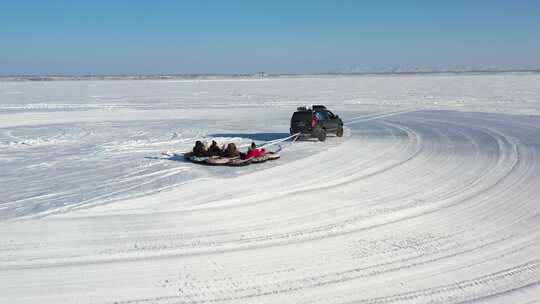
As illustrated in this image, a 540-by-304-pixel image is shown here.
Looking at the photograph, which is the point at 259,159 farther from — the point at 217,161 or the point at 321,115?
the point at 321,115

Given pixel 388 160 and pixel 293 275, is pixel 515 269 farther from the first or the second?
pixel 388 160

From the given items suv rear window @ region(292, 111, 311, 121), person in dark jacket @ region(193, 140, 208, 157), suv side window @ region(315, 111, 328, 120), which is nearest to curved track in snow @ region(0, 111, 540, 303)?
person in dark jacket @ region(193, 140, 208, 157)

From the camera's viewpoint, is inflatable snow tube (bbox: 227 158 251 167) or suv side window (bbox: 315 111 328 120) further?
suv side window (bbox: 315 111 328 120)

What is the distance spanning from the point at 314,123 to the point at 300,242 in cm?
1402

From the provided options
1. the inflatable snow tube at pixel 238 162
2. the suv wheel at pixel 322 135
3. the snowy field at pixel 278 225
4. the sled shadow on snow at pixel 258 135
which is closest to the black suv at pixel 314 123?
the suv wheel at pixel 322 135

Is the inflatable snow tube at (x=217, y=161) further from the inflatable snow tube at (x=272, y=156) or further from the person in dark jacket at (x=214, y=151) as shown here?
the inflatable snow tube at (x=272, y=156)

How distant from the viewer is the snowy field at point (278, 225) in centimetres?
763

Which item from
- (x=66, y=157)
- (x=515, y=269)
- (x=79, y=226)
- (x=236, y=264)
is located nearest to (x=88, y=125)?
(x=66, y=157)

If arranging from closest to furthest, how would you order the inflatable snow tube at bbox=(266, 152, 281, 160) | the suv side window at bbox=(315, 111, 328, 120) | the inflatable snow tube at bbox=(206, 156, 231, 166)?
1. the inflatable snow tube at bbox=(206, 156, 231, 166)
2. the inflatable snow tube at bbox=(266, 152, 281, 160)
3. the suv side window at bbox=(315, 111, 328, 120)

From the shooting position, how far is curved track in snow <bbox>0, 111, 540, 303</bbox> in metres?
7.52

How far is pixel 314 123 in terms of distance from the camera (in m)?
23.2

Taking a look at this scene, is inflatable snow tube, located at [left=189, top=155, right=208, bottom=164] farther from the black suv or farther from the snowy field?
the black suv

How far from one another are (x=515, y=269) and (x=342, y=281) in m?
2.66

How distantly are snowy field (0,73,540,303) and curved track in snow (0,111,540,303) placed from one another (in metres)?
0.03
